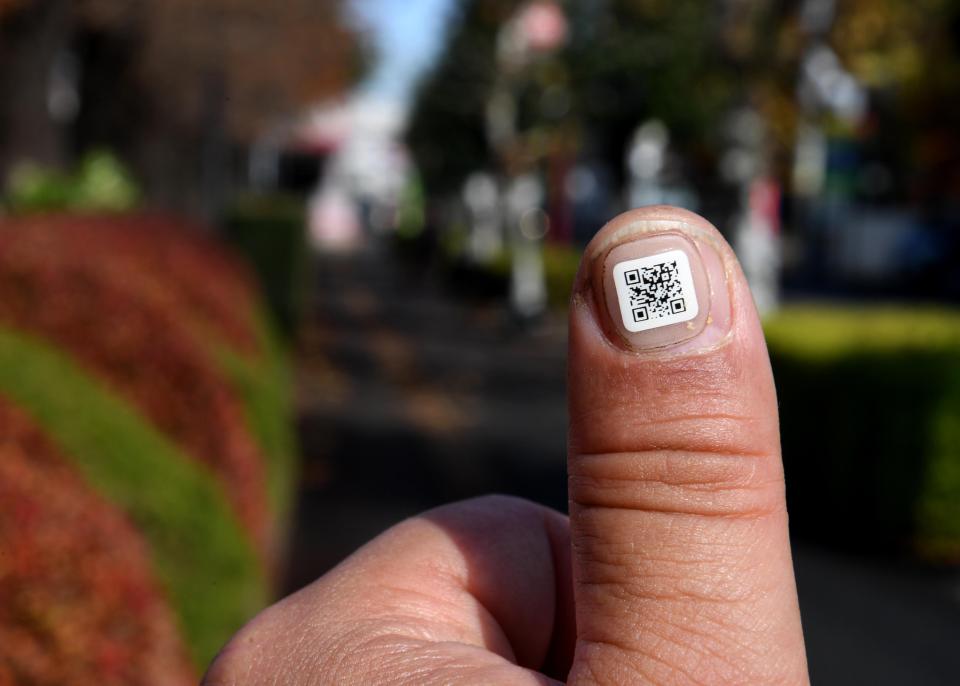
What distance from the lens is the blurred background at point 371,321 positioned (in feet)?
10.7

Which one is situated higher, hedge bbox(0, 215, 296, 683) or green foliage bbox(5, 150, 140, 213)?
green foliage bbox(5, 150, 140, 213)

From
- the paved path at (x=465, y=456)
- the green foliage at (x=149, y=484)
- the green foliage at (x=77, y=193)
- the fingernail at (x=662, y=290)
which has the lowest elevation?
the paved path at (x=465, y=456)

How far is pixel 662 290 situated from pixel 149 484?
8.46 ft

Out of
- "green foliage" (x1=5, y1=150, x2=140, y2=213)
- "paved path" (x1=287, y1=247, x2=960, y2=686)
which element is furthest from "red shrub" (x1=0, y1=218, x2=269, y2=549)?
"green foliage" (x1=5, y1=150, x2=140, y2=213)

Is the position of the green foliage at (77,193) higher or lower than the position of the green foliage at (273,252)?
higher

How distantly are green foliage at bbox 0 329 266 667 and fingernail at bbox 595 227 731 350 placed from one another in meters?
2.22

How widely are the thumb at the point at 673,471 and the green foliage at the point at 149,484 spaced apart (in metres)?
2.19

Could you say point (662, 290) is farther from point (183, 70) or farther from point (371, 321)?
point (371, 321)

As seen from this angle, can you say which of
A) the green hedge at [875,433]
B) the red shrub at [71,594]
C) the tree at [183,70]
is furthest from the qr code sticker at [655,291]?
the tree at [183,70]

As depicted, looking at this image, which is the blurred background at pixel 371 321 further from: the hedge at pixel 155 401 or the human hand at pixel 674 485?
the human hand at pixel 674 485

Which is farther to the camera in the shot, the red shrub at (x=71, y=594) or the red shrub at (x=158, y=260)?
the red shrub at (x=158, y=260)

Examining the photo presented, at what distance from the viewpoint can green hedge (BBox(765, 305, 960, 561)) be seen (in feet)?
26.9

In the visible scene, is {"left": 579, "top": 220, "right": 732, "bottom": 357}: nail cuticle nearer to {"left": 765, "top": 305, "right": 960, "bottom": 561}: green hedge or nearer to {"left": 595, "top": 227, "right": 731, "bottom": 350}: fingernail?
{"left": 595, "top": 227, "right": 731, "bottom": 350}: fingernail

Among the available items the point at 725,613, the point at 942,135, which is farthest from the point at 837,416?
the point at 942,135
